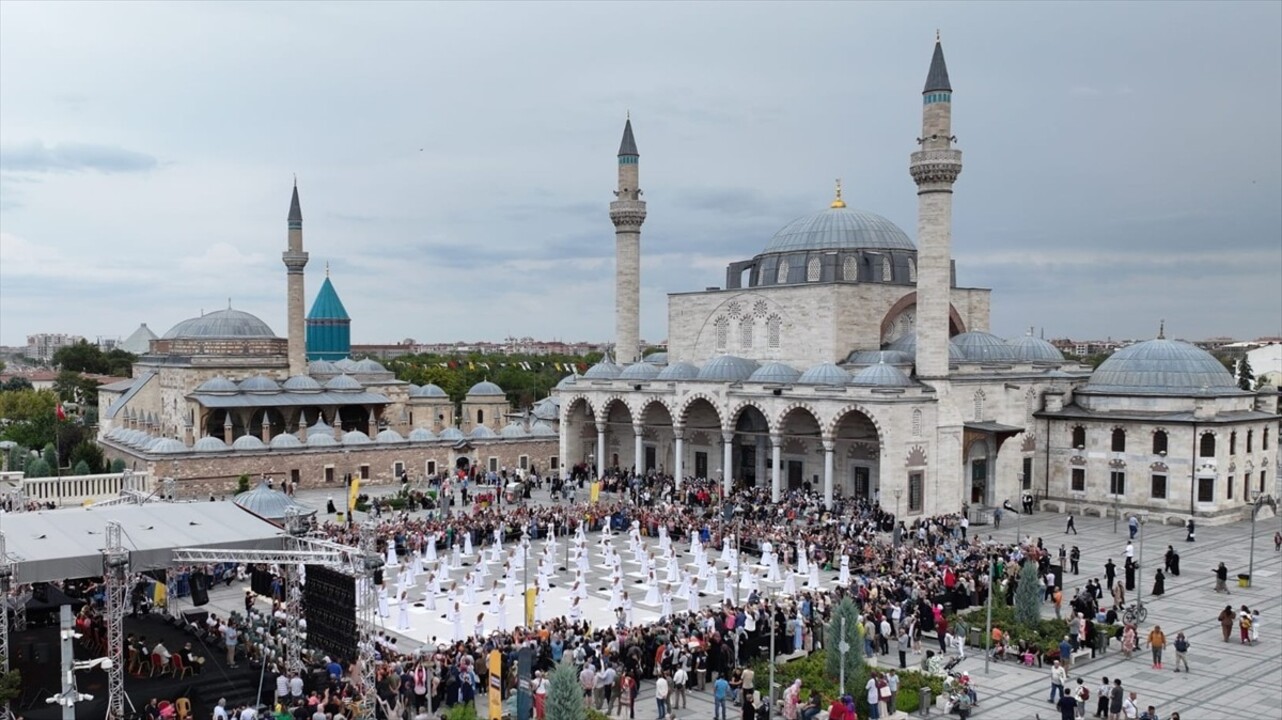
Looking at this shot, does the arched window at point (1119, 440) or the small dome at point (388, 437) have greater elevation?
the arched window at point (1119, 440)

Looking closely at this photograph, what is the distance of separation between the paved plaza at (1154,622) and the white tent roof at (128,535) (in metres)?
3.63

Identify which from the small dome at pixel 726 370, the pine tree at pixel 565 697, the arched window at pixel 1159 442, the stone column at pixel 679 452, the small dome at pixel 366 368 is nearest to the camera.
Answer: the pine tree at pixel 565 697

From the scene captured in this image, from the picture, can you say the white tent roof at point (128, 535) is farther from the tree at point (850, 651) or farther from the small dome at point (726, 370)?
the small dome at point (726, 370)

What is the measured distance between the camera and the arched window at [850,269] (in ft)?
137

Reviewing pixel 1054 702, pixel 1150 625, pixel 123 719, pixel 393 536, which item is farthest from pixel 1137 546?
pixel 123 719

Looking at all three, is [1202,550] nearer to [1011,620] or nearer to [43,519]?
[1011,620]

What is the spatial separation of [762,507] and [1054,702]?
1746 centimetres

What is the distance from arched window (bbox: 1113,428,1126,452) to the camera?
34.8 m

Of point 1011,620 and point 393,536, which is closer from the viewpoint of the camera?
point 1011,620

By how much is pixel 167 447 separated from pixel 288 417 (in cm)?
1025

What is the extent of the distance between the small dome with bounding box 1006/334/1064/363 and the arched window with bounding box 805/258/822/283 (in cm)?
787

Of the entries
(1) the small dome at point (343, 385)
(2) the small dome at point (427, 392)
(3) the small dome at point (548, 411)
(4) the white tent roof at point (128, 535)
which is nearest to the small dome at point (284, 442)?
(1) the small dome at point (343, 385)

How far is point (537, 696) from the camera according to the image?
14.9 meters

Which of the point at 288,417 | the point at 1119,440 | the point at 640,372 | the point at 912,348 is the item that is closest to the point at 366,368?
the point at 288,417
